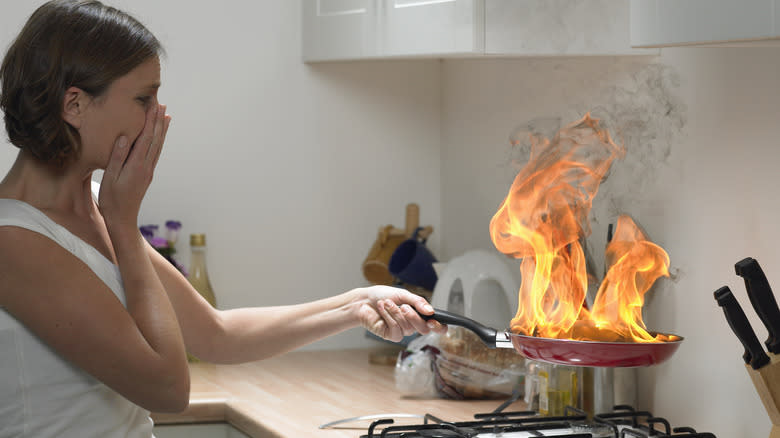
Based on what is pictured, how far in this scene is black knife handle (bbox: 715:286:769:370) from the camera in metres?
1.30

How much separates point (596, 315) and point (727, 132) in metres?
0.37

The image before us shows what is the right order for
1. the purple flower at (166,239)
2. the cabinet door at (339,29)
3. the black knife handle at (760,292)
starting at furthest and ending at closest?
the purple flower at (166,239)
the cabinet door at (339,29)
the black knife handle at (760,292)

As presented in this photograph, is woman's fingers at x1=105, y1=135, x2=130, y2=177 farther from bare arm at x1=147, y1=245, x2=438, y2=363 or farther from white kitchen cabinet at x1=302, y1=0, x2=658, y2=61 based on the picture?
white kitchen cabinet at x1=302, y1=0, x2=658, y2=61

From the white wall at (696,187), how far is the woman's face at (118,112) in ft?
2.99

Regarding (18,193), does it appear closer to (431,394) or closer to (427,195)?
(431,394)

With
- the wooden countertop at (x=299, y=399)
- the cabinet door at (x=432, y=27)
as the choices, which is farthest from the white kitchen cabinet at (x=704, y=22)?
the wooden countertop at (x=299, y=399)

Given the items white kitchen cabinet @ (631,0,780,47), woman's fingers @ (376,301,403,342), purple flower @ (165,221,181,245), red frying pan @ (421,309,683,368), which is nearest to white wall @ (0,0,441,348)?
purple flower @ (165,221,181,245)

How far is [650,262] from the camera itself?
166cm

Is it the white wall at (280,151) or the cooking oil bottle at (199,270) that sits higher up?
the white wall at (280,151)

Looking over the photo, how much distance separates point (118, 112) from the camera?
48.2 inches

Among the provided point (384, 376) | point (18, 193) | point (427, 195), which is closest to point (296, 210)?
point (427, 195)

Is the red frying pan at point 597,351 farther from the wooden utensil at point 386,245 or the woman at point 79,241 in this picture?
the wooden utensil at point 386,245

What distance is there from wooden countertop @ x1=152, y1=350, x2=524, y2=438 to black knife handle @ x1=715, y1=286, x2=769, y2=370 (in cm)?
65

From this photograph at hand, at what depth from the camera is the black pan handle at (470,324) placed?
1498 millimetres
